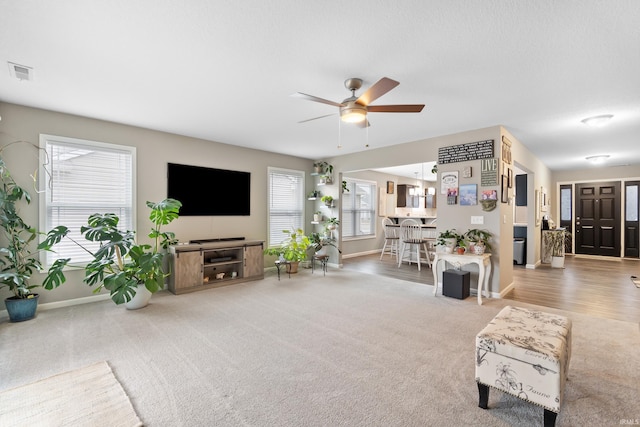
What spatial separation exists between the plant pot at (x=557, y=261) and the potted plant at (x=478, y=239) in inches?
144

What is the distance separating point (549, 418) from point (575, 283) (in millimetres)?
4690

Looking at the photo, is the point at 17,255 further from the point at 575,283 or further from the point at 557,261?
the point at 557,261

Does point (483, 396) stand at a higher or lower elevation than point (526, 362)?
lower

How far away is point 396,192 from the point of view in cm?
962

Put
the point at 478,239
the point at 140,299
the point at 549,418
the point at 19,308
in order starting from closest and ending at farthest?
the point at 549,418 < the point at 19,308 < the point at 140,299 < the point at 478,239

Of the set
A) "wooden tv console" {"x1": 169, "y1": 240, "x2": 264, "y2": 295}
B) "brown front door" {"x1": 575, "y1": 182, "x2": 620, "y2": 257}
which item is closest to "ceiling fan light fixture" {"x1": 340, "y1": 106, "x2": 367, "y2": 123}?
"wooden tv console" {"x1": 169, "y1": 240, "x2": 264, "y2": 295}

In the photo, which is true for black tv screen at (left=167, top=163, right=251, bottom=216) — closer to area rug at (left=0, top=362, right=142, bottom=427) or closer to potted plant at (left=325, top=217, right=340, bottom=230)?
potted plant at (left=325, top=217, right=340, bottom=230)

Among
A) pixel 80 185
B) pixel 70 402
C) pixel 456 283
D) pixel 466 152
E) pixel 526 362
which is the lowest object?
pixel 70 402

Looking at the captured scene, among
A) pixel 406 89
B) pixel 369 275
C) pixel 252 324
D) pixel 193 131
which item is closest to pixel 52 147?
pixel 193 131

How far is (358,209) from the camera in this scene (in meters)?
8.52

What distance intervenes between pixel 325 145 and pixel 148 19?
12.3 ft

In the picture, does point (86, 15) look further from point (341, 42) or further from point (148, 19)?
point (341, 42)

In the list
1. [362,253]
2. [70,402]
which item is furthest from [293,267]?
[70,402]

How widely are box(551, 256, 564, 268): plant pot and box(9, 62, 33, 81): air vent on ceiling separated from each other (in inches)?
357
